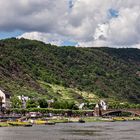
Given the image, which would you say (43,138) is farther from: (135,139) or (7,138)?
(135,139)

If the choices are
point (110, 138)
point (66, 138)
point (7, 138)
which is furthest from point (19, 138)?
point (110, 138)

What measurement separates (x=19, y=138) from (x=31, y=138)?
313 centimetres

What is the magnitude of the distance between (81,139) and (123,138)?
13.8 m

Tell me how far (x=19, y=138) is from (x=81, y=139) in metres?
15.5

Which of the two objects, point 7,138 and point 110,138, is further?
point 110,138

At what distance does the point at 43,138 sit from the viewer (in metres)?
136

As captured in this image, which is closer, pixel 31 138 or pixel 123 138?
pixel 31 138

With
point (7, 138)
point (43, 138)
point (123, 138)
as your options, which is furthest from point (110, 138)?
point (7, 138)

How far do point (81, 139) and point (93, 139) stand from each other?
3262mm

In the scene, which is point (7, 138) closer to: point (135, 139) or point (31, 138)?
point (31, 138)

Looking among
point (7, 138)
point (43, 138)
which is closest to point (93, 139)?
point (43, 138)

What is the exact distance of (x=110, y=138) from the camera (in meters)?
142

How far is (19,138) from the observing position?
438 feet

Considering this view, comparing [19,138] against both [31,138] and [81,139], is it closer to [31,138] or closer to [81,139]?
[31,138]
